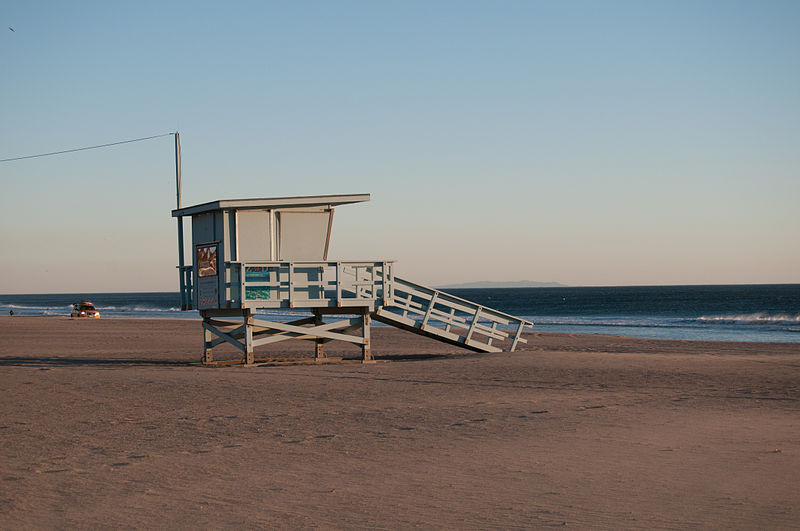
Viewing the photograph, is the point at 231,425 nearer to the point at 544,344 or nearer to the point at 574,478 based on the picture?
the point at 574,478

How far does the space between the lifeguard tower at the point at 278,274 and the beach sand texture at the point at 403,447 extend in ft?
5.64

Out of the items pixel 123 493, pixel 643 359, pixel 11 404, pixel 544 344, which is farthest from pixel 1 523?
pixel 544 344

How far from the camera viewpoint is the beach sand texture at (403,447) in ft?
21.0

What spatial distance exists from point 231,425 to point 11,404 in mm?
4361

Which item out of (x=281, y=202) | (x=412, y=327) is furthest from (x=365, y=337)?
(x=281, y=202)

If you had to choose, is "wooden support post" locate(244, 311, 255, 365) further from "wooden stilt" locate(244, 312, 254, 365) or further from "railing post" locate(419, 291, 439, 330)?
"railing post" locate(419, 291, 439, 330)

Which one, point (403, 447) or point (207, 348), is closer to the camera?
point (403, 447)

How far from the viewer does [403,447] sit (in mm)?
8961

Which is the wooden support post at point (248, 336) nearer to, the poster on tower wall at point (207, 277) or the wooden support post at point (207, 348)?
the poster on tower wall at point (207, 277)

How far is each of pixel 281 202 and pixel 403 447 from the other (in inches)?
391

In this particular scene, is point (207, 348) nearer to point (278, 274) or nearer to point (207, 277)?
point (207, 277)

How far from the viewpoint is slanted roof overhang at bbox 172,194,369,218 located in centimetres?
1758

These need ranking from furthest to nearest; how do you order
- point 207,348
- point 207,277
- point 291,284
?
1. point 207,348
2. point 207,277
3. point 291,284

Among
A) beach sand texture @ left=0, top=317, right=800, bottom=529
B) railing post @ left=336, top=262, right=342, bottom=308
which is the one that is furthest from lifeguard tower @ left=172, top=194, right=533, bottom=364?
beach sand texture @ left=0, top=317, right=800, bottom=529
